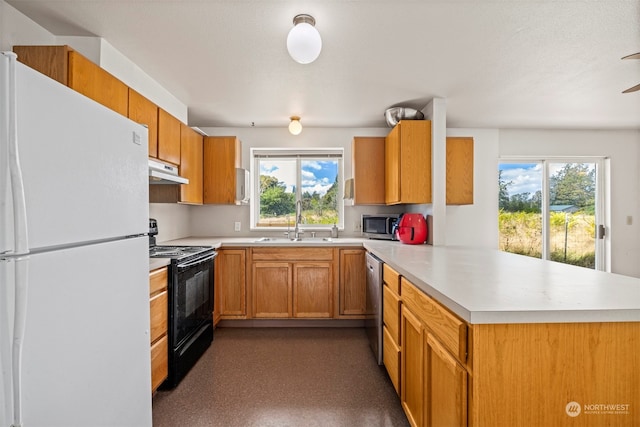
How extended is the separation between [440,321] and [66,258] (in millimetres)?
1268

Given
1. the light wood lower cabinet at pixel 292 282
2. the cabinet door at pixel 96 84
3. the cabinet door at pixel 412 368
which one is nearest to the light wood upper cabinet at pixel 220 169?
the light wood lower cabinet at pixel 292 282

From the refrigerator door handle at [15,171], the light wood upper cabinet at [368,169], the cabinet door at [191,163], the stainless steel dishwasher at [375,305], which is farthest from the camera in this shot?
the light wood upper cabinet at [368,169]

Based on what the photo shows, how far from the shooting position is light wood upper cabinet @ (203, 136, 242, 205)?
3537mm

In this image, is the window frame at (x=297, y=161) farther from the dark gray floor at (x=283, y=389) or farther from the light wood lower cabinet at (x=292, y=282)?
the dark gray floor at (x=283, y=389)

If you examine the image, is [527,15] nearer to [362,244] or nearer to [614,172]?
[362,244]

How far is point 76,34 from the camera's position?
6.31 feet

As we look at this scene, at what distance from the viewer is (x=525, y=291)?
117 cm

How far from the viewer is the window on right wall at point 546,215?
4137 mm

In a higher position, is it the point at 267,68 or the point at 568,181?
the point at 267,68

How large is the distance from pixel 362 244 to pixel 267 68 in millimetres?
1884

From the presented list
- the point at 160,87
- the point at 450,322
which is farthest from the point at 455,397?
the point at 160,87

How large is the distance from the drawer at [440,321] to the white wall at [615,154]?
342 centimetres

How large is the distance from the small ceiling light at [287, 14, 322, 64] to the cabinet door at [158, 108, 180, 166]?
1390mm

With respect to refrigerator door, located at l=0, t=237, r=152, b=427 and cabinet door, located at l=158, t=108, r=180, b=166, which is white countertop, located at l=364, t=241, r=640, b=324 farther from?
cabinet door, located at l=158, t=108, r=180, b=166
